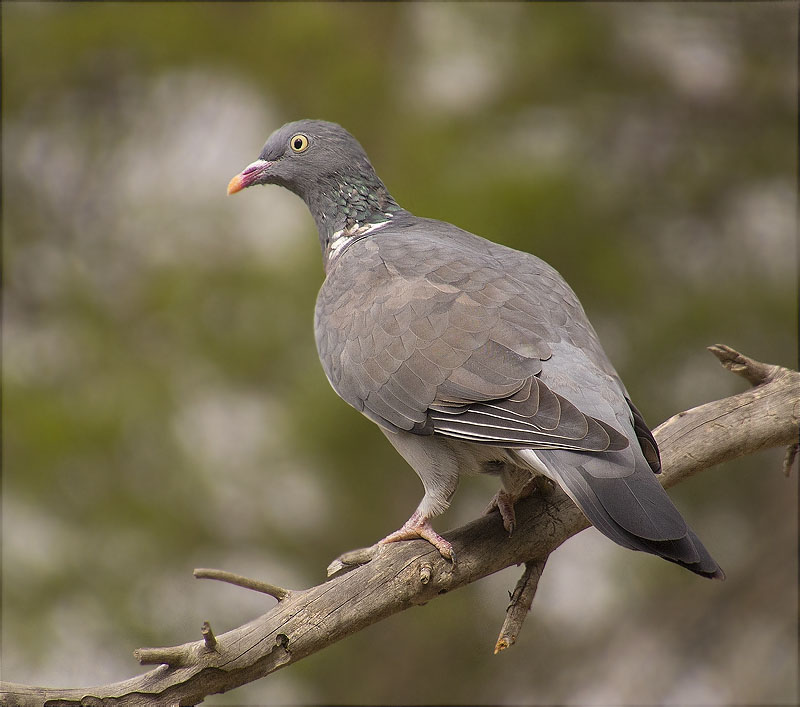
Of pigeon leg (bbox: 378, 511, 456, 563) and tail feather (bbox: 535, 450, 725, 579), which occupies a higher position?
tail feather (bbox: 535, 450, 725, 579)

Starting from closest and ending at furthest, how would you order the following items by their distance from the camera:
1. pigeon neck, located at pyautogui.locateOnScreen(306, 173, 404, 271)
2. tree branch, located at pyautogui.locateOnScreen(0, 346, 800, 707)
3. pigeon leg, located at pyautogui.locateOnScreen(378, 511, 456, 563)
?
tree branch, located at pyautogui.locateOnScreen(0, 346, 800, 707), pigeon leg, located at pyautogui.locateOnScreen(378, 511, 456, 563), pigeon neck, located at pyautogui.locateOnScreen(306, 173, 404, 271)

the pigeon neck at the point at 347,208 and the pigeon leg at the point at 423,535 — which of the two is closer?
the pigeon leg at the point at 423,535

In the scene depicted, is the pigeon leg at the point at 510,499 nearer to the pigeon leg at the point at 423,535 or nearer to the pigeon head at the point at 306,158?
the pigeon leg at the point at 423,535

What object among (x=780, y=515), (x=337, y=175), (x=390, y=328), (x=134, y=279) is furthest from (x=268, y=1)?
(x=780, y=515)

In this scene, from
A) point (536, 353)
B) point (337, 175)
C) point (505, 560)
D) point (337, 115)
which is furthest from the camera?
point (337, 115)

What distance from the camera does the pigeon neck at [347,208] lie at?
2.68 meters

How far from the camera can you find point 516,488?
2.14 m

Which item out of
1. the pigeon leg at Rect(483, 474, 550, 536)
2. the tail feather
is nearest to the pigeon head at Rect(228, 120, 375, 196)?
the pigeon leg at Rect(483, 474, 550, 536)

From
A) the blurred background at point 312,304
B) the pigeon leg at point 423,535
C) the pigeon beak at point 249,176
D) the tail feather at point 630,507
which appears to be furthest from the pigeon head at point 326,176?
the blurred background at point 312,304

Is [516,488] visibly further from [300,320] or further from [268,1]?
[268,1]

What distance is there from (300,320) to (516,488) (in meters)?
2.38

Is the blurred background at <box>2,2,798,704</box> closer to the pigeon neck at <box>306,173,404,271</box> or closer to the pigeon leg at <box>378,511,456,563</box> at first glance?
the pigeon neck at <box>306,173,404,271</box>

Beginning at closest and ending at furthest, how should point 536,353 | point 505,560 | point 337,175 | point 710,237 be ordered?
point 536,353, point 505,560, point 337,175, point 710,237

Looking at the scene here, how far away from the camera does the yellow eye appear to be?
2748mm
